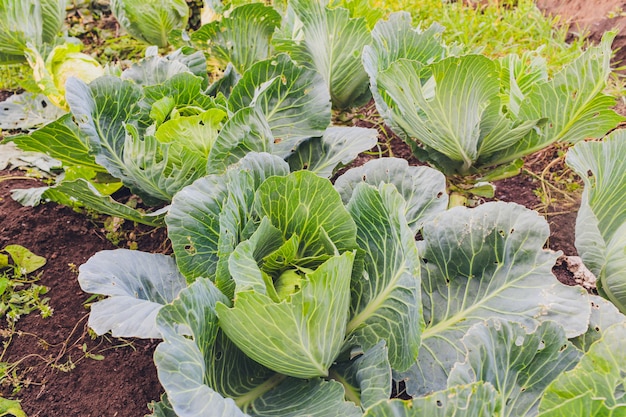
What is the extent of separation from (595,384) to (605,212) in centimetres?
87

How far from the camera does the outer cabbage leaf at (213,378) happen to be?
106 centimetres

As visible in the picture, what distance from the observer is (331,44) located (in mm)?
2234

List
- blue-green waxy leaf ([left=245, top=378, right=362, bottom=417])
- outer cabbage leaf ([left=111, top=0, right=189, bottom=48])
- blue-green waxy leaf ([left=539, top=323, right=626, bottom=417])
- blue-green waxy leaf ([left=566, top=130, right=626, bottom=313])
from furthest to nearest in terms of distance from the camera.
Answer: outer cabbage leaf ([left=111, top=0, right=189, bottom=48]) < blue-green waxy leaf ([left=566, top=130, right=626, bottom=313]) < blue-green waxy leaf ([left=245, top=378, right=362, bottom=417]) < blue-green waxy leaf ([left=539, top=323, right=626, bottom=417])

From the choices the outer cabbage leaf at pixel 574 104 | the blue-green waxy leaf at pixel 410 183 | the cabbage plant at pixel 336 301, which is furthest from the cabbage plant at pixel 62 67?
the outer cabbage leaf at pixel 574 104

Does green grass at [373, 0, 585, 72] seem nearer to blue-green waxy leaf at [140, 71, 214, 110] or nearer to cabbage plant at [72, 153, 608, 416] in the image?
blue-green waxy leaf at [140, 71, 214, 110]

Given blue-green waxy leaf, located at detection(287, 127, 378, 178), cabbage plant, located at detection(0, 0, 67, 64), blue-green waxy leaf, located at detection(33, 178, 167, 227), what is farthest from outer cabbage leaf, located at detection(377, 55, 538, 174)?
cabbage plant, located at detection(0, 0, 67, 64)

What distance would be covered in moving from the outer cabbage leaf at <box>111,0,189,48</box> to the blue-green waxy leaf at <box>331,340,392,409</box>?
7.89ft

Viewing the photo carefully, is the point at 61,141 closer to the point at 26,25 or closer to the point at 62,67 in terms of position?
the point at 62,67

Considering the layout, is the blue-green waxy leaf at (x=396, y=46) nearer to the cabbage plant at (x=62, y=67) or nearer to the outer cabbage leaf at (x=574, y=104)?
the outer cabbage leaf at (x=574, y=104)

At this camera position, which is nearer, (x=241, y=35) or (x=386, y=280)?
(x=386, y=280)

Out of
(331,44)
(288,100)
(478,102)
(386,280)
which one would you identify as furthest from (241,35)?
(386,280)

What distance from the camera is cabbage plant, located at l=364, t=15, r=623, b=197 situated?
175 cm

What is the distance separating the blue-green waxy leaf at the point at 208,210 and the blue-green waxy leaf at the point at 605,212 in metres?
0.92

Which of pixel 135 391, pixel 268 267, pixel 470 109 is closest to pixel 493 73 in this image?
pixel 470 109
